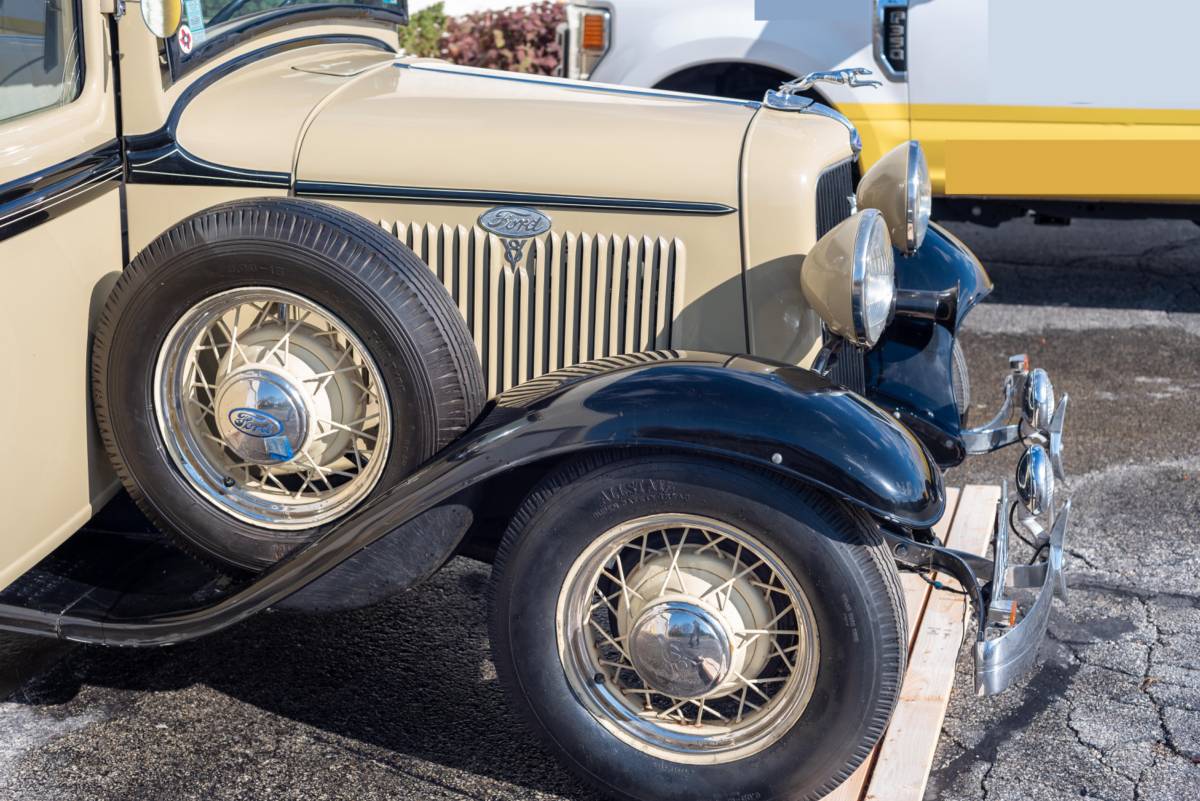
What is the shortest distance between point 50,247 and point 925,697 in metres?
2.06

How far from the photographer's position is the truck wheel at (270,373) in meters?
2.52

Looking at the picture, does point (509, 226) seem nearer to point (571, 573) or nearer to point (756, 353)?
point (756, 353)

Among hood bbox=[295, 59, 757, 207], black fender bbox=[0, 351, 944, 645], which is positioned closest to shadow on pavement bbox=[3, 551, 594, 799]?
black fender bbox=[0, 351, 944, 645]

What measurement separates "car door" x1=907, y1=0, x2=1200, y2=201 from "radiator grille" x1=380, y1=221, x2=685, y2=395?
10.2 feet

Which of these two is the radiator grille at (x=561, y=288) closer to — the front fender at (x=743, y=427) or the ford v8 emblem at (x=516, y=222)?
the ford v8 emblem at (x=516, y=222)

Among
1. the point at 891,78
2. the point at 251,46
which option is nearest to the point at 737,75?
the point at 891,78

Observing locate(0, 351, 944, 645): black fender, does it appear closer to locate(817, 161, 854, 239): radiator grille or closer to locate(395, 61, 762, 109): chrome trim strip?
locate(817, 161, 854, 239): radiator grille

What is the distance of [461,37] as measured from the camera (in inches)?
285

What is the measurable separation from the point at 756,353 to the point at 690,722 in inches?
31.3

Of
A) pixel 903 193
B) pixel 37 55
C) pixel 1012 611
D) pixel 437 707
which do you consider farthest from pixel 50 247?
pixel 1012 611

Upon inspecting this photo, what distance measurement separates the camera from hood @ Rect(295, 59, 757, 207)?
270cm

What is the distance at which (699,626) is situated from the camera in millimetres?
2393

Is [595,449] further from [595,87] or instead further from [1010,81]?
[1010,81]

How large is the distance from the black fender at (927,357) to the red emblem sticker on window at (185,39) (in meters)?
1.80
